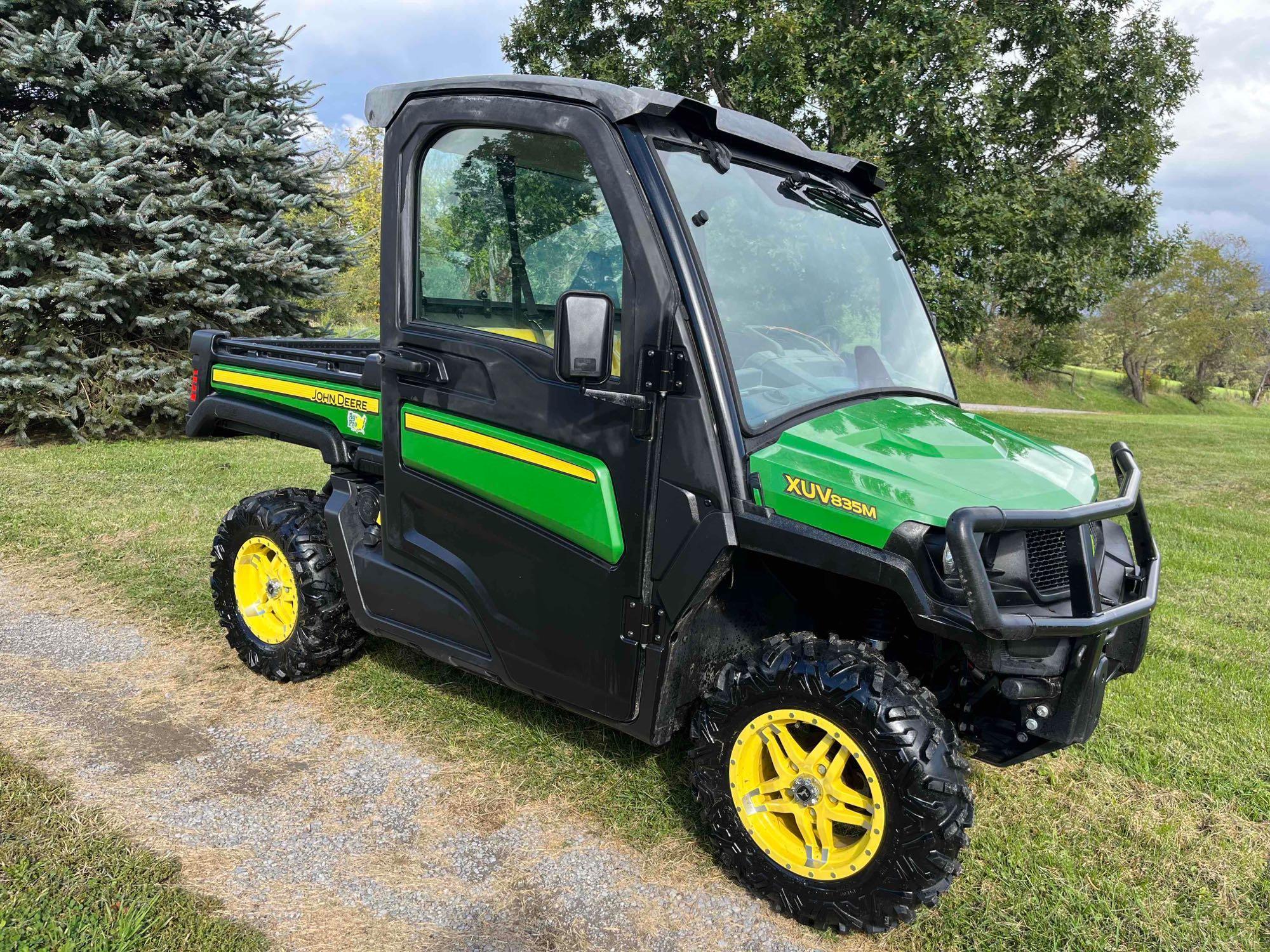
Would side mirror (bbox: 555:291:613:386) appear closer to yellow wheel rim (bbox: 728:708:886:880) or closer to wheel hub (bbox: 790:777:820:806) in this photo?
yellow wheel rim (bbox: 728:708:886:880)

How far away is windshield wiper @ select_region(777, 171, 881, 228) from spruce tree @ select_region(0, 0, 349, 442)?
8.07 meters

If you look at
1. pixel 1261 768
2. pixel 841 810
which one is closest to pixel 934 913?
pixel 841 810

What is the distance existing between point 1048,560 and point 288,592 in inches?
125

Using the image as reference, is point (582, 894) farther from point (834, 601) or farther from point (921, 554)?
point (921, 554)

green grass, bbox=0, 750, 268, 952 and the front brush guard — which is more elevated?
the front brush guard

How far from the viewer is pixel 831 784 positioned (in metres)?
2.58

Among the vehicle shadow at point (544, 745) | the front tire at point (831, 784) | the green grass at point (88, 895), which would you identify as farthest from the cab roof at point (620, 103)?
the green grass at point (88, 895)

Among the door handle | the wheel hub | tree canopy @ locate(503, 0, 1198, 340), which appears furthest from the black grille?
tree canopy @ locate(503, 0, 1198, 340)

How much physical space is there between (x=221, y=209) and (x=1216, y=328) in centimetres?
4784

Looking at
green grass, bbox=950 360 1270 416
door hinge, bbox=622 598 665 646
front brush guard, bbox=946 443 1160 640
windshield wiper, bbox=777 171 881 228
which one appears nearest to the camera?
front brush guard, bbox=946 443 1160 640

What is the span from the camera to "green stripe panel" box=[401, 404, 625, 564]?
2.80 meters

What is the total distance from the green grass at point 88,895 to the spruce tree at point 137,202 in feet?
25.1

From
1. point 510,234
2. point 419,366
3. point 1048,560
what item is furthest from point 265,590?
point 1048,560

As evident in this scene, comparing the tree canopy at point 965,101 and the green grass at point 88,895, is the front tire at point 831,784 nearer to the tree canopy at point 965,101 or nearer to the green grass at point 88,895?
the green grass at point 88,895
